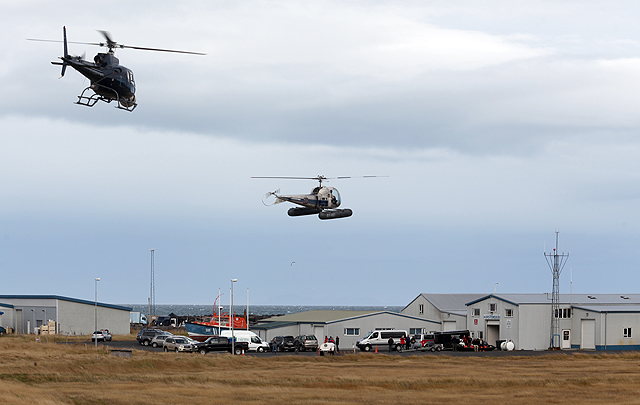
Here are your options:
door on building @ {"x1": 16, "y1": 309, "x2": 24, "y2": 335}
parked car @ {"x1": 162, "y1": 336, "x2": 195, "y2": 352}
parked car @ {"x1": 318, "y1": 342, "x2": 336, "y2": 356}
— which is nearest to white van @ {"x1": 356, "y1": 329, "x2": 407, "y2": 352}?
parked car @ {"x1": 318, "y1": 342, "x2": 336, "y2": 356}

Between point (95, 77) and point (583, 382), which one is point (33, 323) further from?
point (583, 382)

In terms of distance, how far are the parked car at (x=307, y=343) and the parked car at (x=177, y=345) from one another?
900 cm

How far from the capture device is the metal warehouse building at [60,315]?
8262 centimetres

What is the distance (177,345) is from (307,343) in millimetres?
10712

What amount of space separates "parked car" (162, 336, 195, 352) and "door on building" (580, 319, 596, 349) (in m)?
33.0

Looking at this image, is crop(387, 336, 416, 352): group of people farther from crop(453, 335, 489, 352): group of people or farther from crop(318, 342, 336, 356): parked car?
crop(318, 342, 336, 356): parked car

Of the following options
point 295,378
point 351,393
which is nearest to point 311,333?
point 295,378

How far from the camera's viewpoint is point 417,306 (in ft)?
281

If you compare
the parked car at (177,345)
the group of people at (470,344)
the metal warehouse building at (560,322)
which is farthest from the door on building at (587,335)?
the parked car at (177,345)

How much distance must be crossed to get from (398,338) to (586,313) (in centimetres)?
1644

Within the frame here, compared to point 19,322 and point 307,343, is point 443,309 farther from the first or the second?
point 19,322

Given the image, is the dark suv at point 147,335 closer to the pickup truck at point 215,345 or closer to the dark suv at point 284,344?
the pickup truck at point 215,345

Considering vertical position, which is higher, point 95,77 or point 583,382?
point 95,77

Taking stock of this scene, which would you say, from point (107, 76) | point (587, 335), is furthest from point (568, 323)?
point (107, 76)
